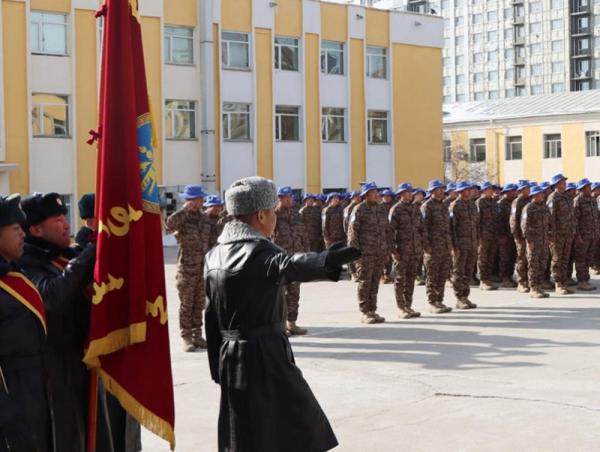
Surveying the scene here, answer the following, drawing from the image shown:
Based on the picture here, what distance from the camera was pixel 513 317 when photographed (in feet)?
44.2

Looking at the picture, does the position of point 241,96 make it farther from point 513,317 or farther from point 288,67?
point 513,317

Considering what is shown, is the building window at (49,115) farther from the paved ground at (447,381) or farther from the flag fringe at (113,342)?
the flag fringe at (113,342)

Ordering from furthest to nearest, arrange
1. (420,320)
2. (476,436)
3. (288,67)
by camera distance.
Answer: (288,67), (420,320), (476,436)

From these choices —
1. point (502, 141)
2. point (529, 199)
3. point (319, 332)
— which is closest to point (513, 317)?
point (319, 332)

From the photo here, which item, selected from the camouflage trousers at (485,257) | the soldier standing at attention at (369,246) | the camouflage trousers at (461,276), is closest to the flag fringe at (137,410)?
the soldier standing at attention at (369,246)

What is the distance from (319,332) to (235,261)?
7974mm

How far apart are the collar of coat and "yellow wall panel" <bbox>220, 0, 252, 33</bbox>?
3007 centimetres

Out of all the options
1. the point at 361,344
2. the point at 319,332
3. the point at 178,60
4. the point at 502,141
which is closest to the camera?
the point at 361,344

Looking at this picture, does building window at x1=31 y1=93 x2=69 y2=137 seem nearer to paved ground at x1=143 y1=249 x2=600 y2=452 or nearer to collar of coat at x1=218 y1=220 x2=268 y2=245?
paved ground at x1=143 y1=249 x2=600 y2=452

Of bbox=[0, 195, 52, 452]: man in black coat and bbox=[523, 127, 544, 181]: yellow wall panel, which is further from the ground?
bbox=[523, 127, 544, 181]: yellow wall panel

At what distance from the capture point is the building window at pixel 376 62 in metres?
38.7

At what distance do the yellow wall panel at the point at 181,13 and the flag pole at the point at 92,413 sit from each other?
28922mm

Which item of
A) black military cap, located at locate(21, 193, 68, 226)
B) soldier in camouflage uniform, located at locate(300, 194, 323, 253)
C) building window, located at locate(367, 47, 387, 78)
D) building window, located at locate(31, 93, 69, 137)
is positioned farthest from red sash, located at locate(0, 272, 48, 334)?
building window, located at locate(367, 47, 387, 78)

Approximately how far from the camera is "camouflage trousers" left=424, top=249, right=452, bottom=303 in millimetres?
14195
